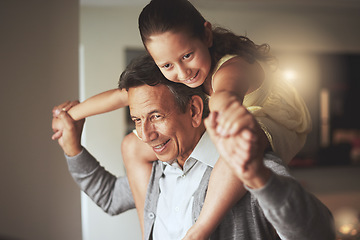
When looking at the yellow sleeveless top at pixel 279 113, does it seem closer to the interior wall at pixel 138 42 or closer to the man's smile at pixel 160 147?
the man's smile at pixel 160 147

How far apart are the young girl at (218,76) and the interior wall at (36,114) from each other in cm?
68

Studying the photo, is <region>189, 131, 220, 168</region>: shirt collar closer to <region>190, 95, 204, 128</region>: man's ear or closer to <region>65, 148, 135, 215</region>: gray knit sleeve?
<region>190, 95, 204, 128</region>: man's ear

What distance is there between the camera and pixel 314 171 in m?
4.19

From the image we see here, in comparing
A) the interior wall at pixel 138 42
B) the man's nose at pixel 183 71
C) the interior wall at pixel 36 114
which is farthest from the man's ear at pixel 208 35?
the interior wall at pixel 138 42

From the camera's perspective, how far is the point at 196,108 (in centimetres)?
103

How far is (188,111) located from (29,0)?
1019 mm

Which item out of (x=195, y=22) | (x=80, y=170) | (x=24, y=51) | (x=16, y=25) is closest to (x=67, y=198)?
(x=80, y=170)

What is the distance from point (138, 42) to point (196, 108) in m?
2.54

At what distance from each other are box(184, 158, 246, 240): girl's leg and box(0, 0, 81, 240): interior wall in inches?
41.6

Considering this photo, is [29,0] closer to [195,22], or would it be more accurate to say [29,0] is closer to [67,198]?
[67,198]

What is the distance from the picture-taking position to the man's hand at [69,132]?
1.16 meters

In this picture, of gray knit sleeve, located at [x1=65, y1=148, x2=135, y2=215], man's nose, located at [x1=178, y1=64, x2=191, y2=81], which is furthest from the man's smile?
gray knit sleeve, located at [x1=65, y1=148, x2=135, y2=215]

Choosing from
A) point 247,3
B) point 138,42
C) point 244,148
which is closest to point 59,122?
point 244,148

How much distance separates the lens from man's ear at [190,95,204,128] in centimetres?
102
